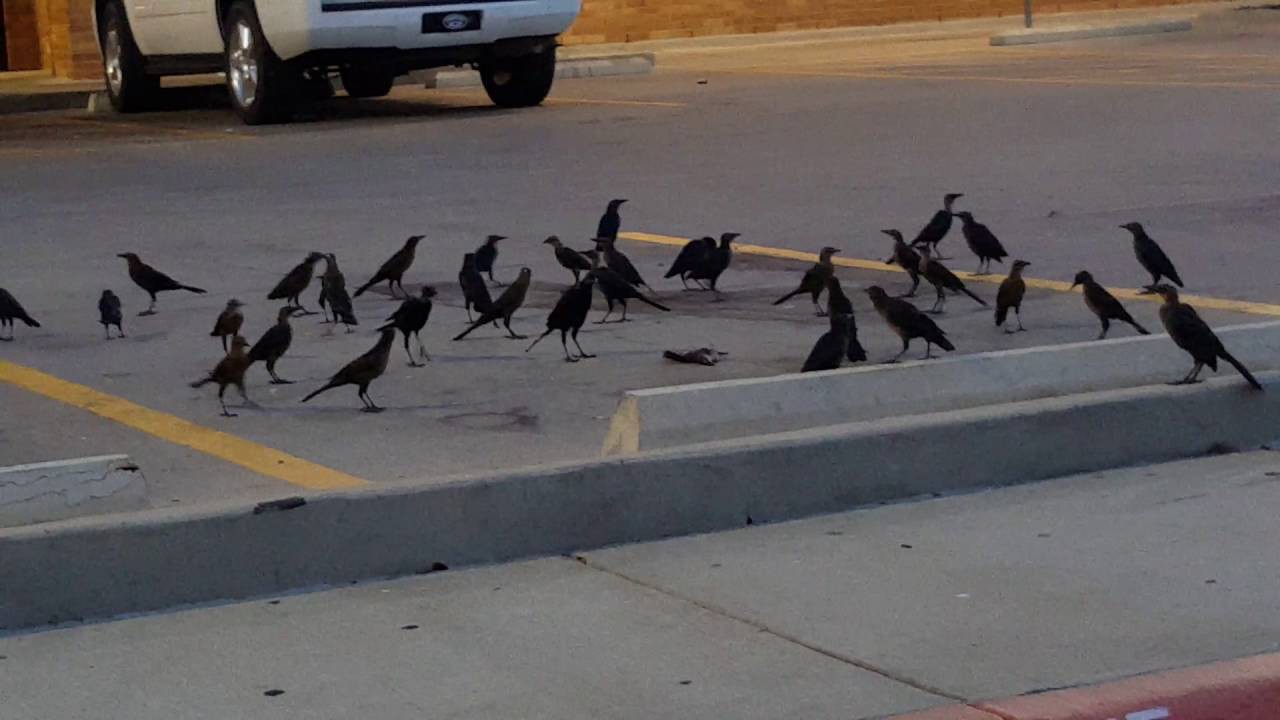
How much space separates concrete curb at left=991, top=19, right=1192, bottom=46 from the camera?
29.0 metres

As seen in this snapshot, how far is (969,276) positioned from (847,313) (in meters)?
2.01

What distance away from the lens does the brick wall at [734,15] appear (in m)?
32.8

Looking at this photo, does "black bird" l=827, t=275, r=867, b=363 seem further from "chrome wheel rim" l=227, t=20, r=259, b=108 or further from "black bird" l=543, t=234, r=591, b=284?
"chrome wheel rim" l=227, t=20, r=259, b=108

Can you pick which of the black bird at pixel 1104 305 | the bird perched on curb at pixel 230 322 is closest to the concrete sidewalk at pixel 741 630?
the black bird at pixel 1104 305

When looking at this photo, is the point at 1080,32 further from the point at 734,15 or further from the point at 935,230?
the point at 935,230

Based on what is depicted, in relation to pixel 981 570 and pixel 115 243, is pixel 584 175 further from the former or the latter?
pixel 981 570

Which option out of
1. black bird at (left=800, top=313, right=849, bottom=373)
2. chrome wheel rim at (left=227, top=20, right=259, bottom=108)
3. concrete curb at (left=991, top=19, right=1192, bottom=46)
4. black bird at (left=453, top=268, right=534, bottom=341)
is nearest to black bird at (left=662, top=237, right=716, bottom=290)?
black bird at (left=453, top=268, right=534, bottom=341)

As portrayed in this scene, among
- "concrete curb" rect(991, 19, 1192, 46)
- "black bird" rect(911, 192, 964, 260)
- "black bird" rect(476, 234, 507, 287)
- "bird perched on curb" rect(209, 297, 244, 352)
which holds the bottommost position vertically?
"concrete curb" rect(991, 19, 1192, 46)

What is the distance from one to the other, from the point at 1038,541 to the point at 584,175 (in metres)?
9.35

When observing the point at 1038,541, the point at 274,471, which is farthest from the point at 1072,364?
the point at 274,471

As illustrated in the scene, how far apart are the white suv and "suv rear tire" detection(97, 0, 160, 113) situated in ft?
0.05

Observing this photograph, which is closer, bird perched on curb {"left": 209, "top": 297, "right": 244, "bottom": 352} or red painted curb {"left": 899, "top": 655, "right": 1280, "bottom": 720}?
red painted curb {"left": 899, "top": 655, "right": 1280, "bottom": 720}

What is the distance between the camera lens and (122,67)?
74.7 ft

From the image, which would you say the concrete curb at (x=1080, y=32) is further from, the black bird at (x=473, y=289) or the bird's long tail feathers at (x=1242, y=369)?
the bird's long tail feathers at (x=1242, y=369)
